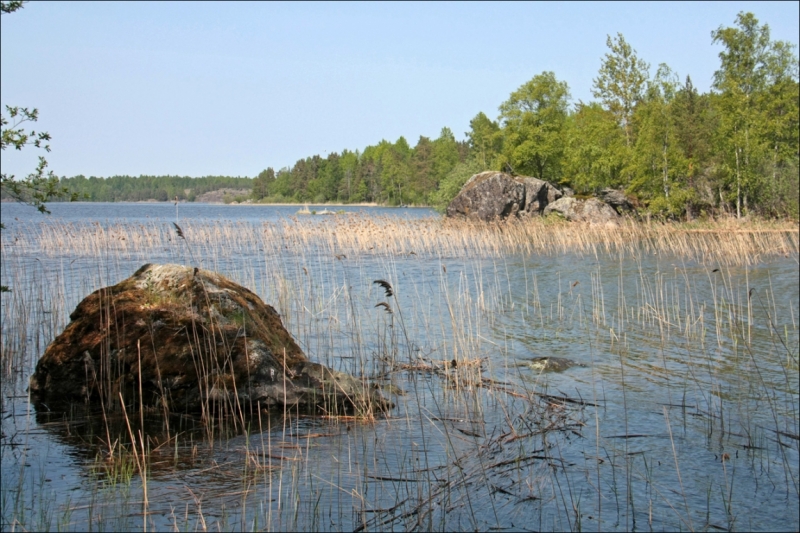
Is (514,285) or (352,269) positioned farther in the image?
(352,269)

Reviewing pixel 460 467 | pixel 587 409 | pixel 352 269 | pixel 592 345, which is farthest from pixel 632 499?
pixel 352 269

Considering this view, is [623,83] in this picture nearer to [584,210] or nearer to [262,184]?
[584,210]

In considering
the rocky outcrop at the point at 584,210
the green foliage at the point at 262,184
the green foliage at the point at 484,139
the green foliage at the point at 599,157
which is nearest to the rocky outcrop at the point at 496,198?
the rocky outcrop at the point at 584,210

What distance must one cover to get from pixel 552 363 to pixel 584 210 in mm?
27614

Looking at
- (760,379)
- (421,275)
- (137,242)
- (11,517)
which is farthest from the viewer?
(137,242)

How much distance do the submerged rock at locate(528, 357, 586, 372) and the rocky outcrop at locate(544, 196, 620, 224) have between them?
2532cm

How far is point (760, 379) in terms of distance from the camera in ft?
23.8

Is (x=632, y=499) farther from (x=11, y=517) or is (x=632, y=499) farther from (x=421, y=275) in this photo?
(x=421, y=275)

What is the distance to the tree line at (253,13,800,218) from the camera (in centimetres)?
3109

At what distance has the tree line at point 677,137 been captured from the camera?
31.1m

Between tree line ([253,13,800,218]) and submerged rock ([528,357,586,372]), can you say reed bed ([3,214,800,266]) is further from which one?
submerged rock ([528,357,586,372])

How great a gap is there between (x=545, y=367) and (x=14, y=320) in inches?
271

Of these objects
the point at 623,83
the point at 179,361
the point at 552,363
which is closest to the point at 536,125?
the point at 623,83

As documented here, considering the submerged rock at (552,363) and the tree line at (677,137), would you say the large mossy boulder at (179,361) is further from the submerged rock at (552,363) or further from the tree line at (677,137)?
the tree line at (677,137)
